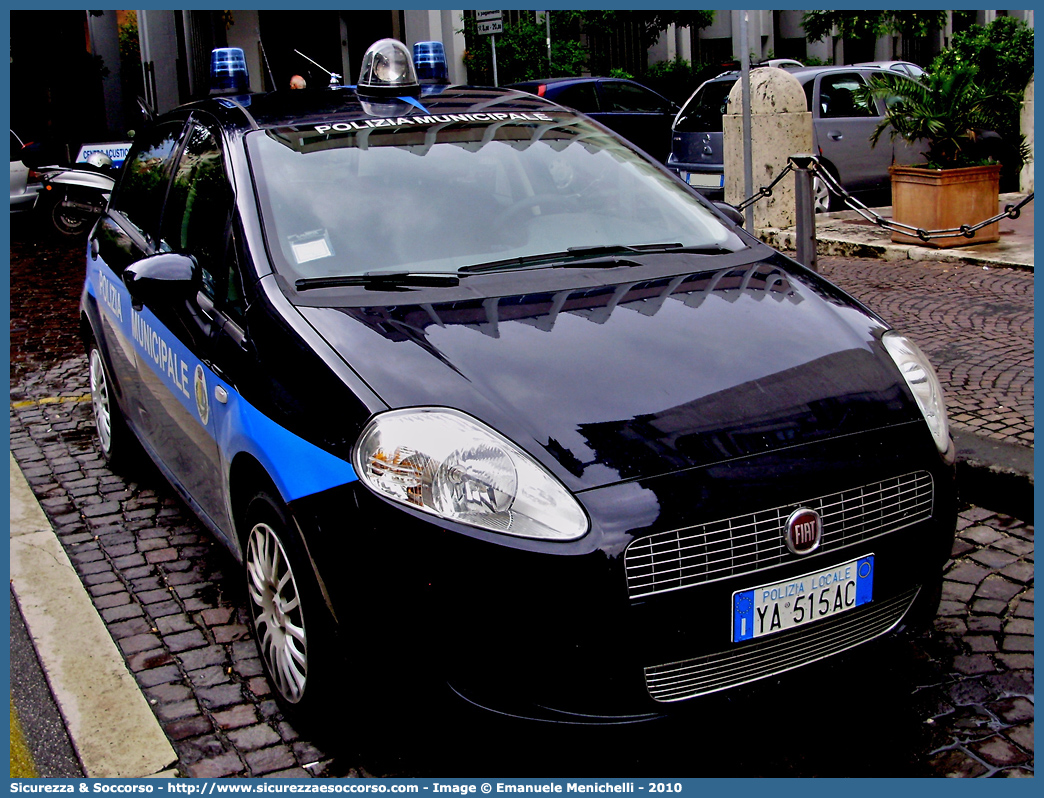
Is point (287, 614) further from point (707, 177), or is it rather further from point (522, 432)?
point (707, 177)

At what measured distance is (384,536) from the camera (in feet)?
7.85

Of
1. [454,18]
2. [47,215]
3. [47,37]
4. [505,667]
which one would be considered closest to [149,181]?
[505,667]

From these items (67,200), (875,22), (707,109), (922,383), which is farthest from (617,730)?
(875,22)

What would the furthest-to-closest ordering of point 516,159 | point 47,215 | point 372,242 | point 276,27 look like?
point 276,27
point 47,215
point 516,159
point 372,242

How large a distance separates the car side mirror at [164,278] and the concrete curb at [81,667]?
3.59 ft

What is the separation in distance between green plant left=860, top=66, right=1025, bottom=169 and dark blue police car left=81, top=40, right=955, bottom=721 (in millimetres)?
6191

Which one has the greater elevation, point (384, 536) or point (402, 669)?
point (384, 536)

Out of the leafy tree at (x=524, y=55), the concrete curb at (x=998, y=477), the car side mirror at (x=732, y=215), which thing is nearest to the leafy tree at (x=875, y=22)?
the leafy tree at (x=524, y=55)

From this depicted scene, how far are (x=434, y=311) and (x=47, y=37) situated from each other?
69.7 feet

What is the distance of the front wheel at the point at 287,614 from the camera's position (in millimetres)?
2637

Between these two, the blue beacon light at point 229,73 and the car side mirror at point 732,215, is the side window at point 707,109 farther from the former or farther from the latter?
the car side mirror at point 732,215

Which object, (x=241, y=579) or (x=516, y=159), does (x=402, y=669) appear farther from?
(x=516, y=159)

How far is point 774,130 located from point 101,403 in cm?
724

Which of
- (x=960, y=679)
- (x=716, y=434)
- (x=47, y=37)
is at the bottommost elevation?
(x=960, y=679)
